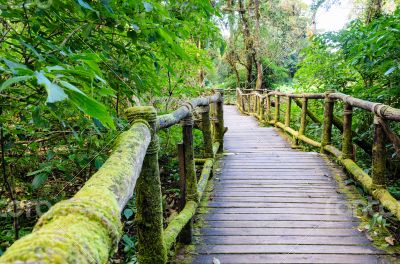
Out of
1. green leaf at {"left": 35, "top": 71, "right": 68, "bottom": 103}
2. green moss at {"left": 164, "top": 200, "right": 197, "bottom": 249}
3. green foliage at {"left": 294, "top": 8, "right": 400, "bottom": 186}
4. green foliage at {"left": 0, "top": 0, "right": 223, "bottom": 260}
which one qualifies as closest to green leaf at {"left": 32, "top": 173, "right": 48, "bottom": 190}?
green foliage at {"left": 0, "top": 0, "right": 223, "bottom": 260}

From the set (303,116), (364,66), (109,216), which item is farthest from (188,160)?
(303,116)

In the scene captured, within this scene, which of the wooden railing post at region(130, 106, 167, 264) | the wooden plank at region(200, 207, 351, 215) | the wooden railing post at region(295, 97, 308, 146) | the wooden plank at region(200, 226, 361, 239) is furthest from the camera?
the wooden railing post at region(295, 97, 308, 146)

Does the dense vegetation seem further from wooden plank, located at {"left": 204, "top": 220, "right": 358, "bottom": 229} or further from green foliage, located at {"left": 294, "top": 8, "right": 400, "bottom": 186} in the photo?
wooden plank, located at {"left": 204, "top": 220, "right": 358, "bottom": 229}

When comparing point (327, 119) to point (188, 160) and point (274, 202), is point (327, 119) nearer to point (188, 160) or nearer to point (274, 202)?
point (274, 202)

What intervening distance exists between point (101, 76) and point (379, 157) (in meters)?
2.56

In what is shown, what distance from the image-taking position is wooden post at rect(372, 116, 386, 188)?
278 centimetres

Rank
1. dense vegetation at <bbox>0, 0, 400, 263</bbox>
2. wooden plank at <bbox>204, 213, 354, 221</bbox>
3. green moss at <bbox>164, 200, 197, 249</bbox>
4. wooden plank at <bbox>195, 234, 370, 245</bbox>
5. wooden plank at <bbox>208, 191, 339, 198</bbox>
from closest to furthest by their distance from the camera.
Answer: dense vegetation at <bbox>0, 0, 400, 263</bbox>, green moss at <bbox>164, 200, 197, 249</bbox>, wooden plank at <bbox>195, 234, 370, 245</bbox>, wooden plank at <bbox>204, 213, 354, 221</bbox>, wooden plank at <bbox>208, 191, 339, 198</bbox>

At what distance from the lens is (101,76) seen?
133cm

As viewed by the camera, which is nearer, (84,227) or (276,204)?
(84,227)

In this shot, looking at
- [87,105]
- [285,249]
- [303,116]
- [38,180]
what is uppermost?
[87,105]

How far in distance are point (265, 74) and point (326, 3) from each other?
795cm

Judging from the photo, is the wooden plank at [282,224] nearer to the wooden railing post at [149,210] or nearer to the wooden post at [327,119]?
the wooden railing post at [149,210]

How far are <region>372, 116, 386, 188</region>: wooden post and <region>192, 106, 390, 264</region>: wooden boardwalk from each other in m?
0.44

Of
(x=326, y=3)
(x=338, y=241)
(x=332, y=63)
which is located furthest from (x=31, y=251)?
(x=326, y=3)
